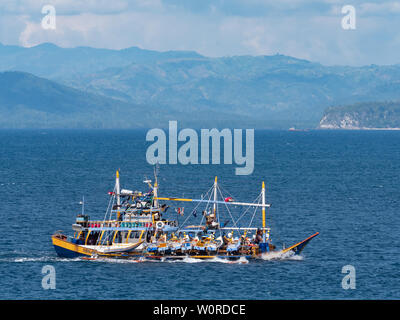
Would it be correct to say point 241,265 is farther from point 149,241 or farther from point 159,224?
point 149,241

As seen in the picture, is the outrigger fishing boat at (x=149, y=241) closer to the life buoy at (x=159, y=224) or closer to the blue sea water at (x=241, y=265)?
the life buoy at (x=159, y=224)

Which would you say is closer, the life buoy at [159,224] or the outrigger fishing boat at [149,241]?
the outrigger fishing boat at [149,241]

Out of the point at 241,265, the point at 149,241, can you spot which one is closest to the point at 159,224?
the point at 149,241

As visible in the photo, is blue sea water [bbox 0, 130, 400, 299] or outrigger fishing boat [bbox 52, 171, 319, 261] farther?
outrigger fishing boat [bbox 52, 171, 319, 261]

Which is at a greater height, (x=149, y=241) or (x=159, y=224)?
(x=159, y=224)

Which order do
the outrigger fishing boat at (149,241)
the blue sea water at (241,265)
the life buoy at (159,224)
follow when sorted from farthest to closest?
the life buoy at (159,224) < the outrigger fishing boat at (149,241) < the blue sea water at (241,265)

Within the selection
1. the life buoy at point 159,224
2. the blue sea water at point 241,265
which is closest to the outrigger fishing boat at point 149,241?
the life buoy at point 159,224

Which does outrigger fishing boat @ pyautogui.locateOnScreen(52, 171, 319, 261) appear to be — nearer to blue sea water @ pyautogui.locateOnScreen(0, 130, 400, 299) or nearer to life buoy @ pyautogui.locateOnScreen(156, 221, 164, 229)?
life buoy @ pyautogui.locateOnScreen(156, 221, 164, 229)

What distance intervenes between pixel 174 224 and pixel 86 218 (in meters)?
10.9

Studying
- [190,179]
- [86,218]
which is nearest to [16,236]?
[86,218]

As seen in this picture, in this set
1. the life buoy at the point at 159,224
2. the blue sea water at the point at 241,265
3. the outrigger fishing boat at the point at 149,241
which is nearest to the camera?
the blue sea water at the point at 241,265

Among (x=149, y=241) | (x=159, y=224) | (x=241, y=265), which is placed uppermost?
(x=159, y=224)

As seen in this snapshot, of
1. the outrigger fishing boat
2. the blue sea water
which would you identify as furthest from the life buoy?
the blue sea water
